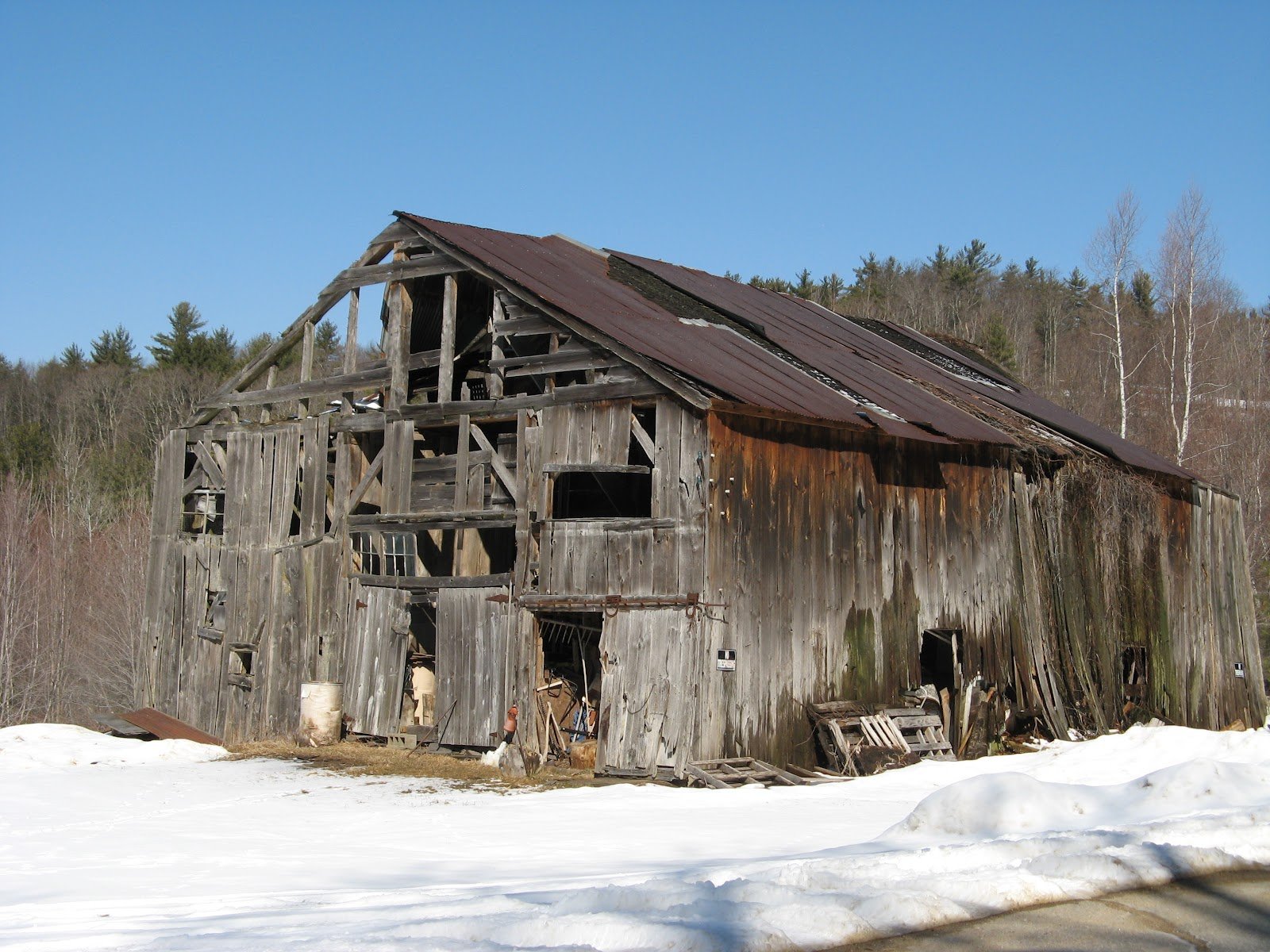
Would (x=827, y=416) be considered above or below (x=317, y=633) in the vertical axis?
above

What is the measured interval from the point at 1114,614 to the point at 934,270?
176 feet

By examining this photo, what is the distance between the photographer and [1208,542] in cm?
2472

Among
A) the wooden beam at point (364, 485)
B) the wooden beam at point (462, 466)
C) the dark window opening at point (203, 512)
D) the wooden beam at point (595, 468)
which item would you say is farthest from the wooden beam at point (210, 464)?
the wooden beam at point (595, 468)

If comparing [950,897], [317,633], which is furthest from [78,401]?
[950,897]

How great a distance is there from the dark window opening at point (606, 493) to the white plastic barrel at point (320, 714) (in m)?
4.75

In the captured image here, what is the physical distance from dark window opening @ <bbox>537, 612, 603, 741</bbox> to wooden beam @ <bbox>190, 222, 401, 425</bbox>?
6827 mm

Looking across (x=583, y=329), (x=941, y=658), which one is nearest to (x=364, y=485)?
(x=583, y=329)

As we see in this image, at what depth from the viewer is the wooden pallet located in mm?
14820

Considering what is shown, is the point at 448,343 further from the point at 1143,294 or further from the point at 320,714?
the point at 1143,294

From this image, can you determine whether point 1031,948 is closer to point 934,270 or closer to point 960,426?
point 960,426

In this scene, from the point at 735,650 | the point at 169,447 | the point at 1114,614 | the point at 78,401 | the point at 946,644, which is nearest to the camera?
the point at 735,650

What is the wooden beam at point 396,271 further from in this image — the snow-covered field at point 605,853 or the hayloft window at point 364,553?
the snow-covered field at point 605,853

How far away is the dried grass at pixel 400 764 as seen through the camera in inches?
627

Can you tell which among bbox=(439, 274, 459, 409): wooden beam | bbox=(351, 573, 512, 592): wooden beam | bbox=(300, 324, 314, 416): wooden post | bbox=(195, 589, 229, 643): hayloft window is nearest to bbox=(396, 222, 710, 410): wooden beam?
bbox=(439, 274, 459, 409): wooden beam
